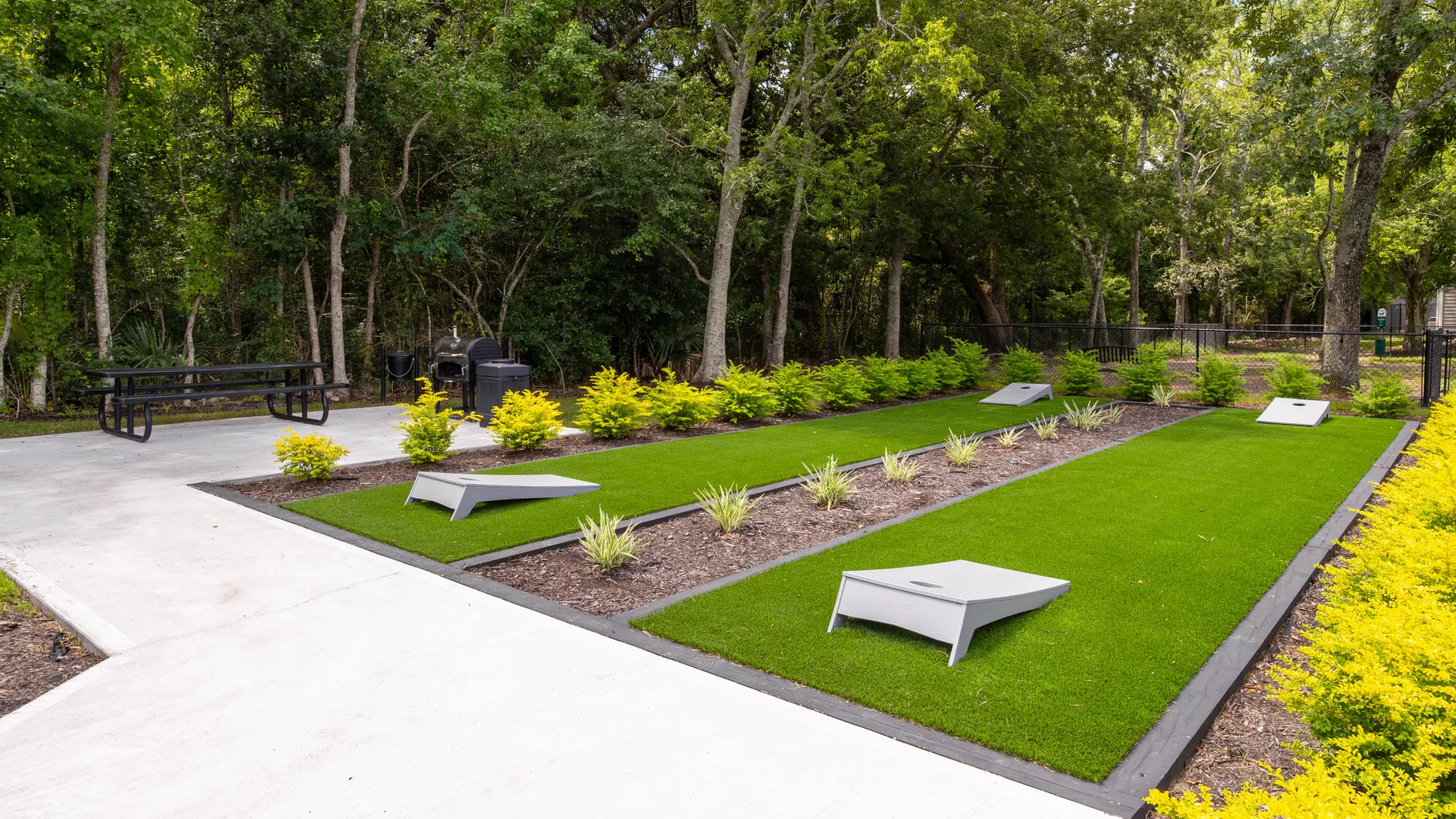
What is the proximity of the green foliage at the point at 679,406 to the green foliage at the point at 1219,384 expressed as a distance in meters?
8.46

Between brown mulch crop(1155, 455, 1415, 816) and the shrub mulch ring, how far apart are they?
660 cm

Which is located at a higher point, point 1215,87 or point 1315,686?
point 1215,87

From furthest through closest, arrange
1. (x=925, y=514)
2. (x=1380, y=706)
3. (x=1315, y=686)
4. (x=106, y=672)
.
A: (x=925, y=514) → (x=106, y=672) → (x=1315, y=686) → (x=1380, y=706)

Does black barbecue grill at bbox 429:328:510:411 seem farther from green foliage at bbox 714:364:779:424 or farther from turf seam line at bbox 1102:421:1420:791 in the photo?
turf seam line at bbox 1102:421:1420:791

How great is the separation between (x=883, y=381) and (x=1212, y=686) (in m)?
11.0

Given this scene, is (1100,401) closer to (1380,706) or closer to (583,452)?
(583,452)

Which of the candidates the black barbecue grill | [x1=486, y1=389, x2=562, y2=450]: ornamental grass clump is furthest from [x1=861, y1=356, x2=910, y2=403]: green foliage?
[x1=486, y1=389, x2=562, y2=450]: ornamental grass clump

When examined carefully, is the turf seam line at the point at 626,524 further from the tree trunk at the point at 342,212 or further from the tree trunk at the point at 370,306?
the tree trunk at the point at 370,306

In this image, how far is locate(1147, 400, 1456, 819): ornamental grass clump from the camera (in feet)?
6.24

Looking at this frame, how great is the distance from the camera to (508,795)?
9.04 ft

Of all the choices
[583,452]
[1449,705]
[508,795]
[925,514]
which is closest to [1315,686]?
[1449,705]

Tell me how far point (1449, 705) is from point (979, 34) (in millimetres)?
15468

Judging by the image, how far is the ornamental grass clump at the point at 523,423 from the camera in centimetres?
909

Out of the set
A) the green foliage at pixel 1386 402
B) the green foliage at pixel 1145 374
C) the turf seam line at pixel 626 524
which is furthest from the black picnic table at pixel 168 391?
the green foliage at pixel 1386 402
